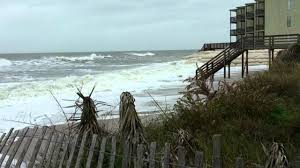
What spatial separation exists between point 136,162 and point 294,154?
301 centimetres

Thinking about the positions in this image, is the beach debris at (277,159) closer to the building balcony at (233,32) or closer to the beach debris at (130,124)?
the beach debris at (130,124)

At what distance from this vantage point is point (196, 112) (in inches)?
359

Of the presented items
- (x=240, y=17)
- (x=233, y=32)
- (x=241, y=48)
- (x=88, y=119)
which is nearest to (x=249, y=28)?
(x=240, y=17)

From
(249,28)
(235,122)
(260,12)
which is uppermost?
(260,12)

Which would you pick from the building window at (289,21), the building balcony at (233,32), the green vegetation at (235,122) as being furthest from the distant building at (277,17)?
the green vegetation at (235,122)

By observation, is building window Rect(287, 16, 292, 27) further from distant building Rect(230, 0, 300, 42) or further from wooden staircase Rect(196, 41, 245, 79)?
wooden staircase Rect(196, 41, 245, 79)

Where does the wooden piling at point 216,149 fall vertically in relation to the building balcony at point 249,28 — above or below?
below

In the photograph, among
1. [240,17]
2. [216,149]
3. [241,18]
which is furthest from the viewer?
[240,17]

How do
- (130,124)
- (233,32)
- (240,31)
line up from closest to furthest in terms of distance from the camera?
1. (130,124)
2. (240,31)
3. (233,32)

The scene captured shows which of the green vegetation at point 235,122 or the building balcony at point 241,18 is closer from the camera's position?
the green vegetation at point 235,122

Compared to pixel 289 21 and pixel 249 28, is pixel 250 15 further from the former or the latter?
pixel 289 21

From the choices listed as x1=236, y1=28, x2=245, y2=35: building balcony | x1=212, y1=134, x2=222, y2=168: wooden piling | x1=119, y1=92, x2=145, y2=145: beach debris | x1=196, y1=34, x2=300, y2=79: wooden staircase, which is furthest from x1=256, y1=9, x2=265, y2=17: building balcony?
x1=212, y1=134, x2=222, y2=168: wooden piling

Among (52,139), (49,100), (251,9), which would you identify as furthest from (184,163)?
(251,9)

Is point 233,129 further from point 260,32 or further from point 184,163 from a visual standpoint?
point 260,32
